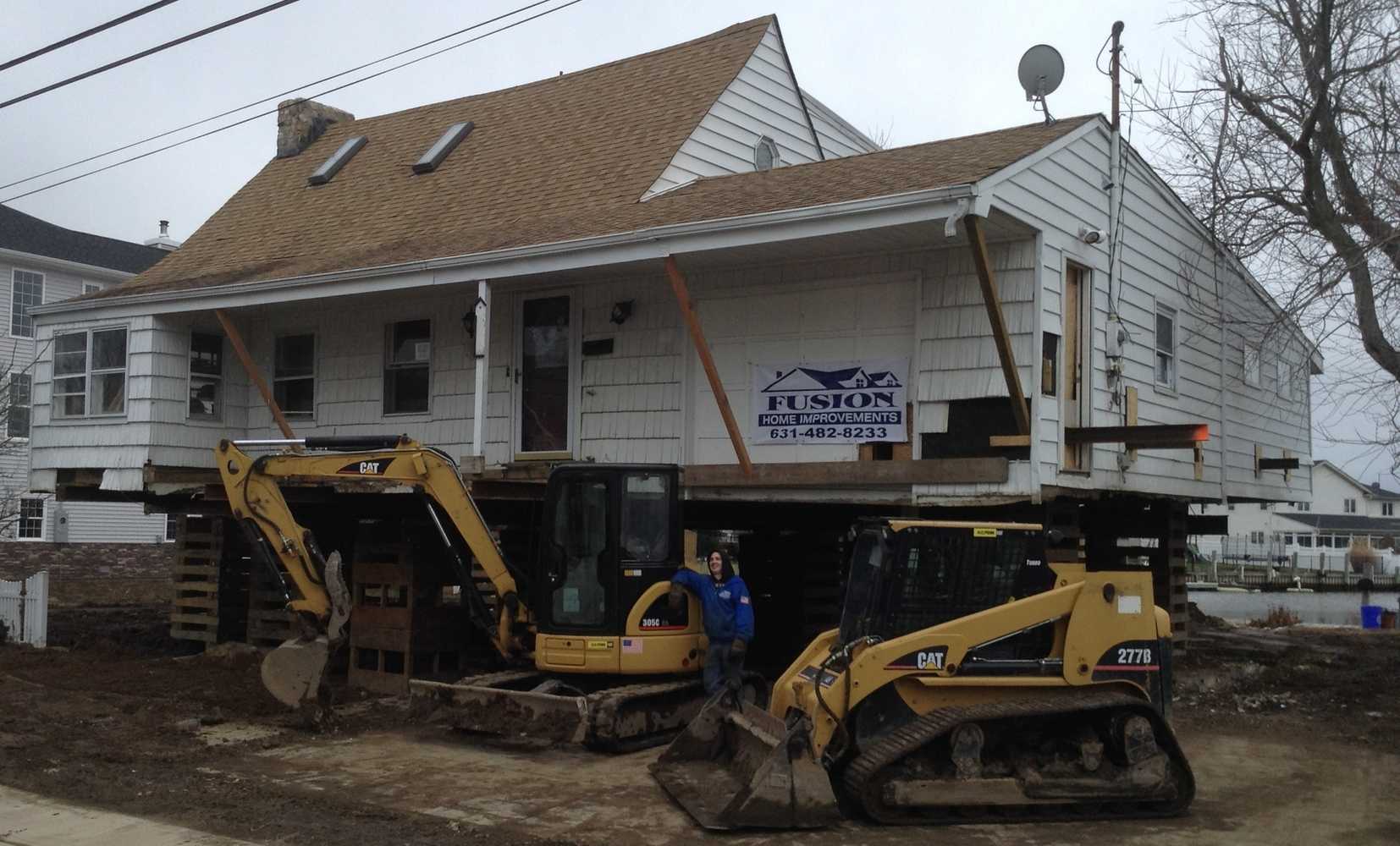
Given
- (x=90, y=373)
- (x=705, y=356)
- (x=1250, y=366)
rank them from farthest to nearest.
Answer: (x=1250, y=366) < (x=90, y=373) < (x=705, y=356)

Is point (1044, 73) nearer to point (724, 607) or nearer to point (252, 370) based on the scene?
point (724, 607)

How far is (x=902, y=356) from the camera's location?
12.3 metres

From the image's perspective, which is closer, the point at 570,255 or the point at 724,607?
the point at 724,607

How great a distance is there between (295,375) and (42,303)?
2253 centimetres

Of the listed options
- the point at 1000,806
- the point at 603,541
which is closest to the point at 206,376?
the point at 603,541

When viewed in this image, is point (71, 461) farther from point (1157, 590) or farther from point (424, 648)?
point (1157, 590)

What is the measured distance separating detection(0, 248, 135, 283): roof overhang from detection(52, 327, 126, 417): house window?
20.5 m

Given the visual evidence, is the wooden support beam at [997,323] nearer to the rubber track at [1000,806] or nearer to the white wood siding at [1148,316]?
the white wood siding at [1148,316]

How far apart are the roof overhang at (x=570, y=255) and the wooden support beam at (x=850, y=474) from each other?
2.08 m

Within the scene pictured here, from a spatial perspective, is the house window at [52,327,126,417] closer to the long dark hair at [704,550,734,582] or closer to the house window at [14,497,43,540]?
the long dark hair at [704,550,734,582]

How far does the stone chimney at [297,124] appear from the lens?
2166 centimetres

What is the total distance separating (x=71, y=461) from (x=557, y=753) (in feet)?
30.8

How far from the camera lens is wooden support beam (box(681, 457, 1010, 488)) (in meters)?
11.3

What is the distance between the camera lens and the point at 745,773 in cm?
890
